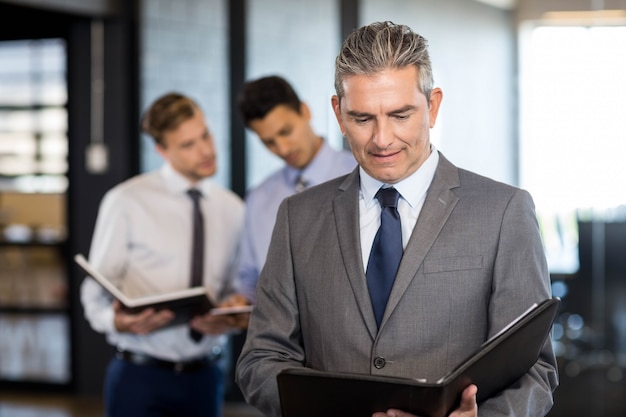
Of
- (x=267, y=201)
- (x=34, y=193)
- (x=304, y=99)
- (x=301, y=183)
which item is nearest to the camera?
(x=301, y=183)

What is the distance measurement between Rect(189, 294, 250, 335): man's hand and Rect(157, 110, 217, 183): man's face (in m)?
0.47

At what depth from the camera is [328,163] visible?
3018 millimetres

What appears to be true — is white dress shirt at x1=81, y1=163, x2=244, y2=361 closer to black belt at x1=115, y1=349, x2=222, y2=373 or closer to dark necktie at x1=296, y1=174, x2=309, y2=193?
black belt at x1=115, y1=349, x2=222, y2=373

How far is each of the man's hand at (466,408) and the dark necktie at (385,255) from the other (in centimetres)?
25

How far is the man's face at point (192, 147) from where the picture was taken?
3242 mm

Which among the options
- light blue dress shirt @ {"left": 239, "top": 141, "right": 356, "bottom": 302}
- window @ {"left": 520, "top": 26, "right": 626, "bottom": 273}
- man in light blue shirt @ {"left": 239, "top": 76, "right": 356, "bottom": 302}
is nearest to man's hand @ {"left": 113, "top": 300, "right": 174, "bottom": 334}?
light blue dress shirt @ {"left": 239, "top": 141, "right": 356, "bottom": 302}

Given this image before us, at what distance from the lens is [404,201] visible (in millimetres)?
1911

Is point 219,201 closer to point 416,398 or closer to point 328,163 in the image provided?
point 328,163

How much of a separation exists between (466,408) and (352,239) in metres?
0.44

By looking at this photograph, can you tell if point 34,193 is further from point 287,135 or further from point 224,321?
point 287,135

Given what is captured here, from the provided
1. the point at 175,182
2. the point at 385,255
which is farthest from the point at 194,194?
the point at 385,255

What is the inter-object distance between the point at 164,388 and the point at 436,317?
164cm

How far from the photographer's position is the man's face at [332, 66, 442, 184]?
1.73 metres

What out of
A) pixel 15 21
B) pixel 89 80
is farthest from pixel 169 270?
pixel 15 21
